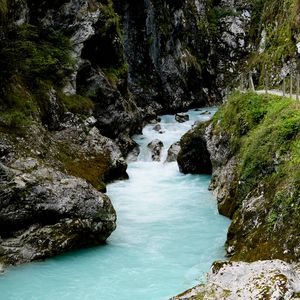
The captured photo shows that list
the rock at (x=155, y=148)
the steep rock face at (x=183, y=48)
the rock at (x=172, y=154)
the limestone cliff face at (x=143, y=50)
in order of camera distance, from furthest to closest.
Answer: the steep rock face at (x=183, y=48)
the rock at (x=155, y=148)
the rock at (x=172, y=154)
the limestone cliff face at (x=143, y=50)

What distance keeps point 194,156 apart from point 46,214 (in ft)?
40.3

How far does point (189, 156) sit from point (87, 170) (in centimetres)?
682

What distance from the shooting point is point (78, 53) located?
81.5ft

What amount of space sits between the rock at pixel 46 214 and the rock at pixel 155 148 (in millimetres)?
13696

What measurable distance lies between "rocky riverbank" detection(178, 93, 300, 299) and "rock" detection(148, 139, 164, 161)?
5.62 m

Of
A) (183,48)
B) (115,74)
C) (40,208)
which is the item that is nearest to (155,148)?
(115,74)

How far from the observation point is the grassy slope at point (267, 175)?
10297 mm

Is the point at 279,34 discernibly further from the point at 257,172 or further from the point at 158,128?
the point at 257,172

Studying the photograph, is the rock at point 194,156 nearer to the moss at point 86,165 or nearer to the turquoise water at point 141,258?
the turquoise water at point 141,258

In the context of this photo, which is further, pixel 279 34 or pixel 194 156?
pixel 279 34

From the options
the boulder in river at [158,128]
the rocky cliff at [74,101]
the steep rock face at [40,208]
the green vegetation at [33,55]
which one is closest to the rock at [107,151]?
the rocky cliff at [74,101]

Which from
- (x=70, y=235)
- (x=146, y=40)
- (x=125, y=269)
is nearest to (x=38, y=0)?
(x=70, y=235)

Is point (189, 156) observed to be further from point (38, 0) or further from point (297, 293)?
point (297, 293)

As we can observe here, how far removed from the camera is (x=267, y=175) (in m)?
13.4
